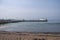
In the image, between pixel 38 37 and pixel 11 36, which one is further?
pixel 11 36

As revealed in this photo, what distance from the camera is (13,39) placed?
3.67 metres

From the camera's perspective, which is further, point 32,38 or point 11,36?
point 11,36

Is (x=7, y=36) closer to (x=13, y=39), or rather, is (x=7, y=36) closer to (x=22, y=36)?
(x=13, y=39)

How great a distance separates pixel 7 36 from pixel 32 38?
0.91 meters

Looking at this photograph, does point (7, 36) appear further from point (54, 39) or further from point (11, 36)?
point (54, 39)

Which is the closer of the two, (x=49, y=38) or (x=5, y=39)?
(x=49, y=38)

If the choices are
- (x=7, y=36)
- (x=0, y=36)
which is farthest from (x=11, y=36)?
(x=0, y=36)

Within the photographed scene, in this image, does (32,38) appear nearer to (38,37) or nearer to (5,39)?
(38,37)

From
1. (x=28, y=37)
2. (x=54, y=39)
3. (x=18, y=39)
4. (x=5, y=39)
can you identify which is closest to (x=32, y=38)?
(x=28, y=37)

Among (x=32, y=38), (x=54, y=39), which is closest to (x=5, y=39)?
(x=32, y=38)

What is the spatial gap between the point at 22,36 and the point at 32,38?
14.5 inches

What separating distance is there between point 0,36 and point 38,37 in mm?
1348

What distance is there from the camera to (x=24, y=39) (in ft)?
11.7

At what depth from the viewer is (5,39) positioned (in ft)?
12.1
